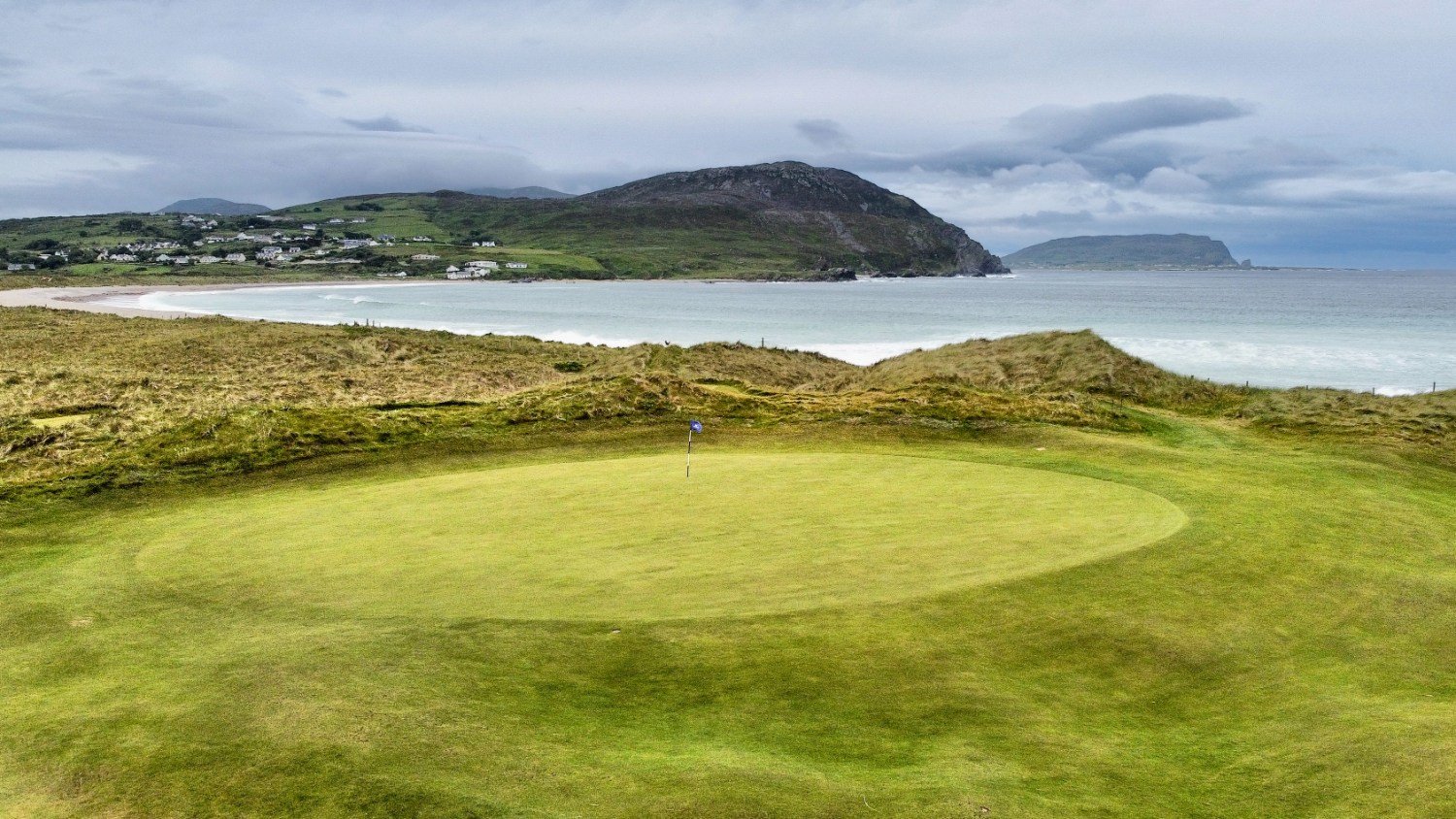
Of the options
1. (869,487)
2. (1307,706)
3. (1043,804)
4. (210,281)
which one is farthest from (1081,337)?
(210,281)

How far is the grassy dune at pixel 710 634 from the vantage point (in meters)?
7.96

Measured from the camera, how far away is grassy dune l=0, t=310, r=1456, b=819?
7.96 meters

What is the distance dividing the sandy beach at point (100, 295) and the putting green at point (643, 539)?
59.4 metres

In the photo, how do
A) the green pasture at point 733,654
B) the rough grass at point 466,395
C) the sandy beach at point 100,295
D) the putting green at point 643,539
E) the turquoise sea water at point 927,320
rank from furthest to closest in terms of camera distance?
the sandy beach at point 100,295
the turquoise sea water at point 927,320
the rough grass at point 466,395
the putting green at point 643,539
the green pasture at point 733,654

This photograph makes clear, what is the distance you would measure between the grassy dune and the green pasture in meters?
0.04

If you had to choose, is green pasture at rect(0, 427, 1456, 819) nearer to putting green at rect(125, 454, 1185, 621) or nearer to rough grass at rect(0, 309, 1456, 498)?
putting green at rect(125, 454, 1185, 621)

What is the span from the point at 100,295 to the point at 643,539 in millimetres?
120294

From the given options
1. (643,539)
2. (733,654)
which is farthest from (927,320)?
(733,654)

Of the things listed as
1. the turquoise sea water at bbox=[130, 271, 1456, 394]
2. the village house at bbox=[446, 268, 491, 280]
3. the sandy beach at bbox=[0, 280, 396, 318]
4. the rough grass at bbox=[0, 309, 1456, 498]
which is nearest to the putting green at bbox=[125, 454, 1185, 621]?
the rough grass at bbox=[0, 309, 1456, 498]

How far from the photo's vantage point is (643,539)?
519 inches

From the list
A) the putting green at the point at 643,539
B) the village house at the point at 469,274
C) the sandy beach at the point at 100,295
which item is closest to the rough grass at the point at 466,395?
the putting green at the point at 643,539

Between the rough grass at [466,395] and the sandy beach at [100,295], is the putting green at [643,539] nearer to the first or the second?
the rough grass at [466,395]

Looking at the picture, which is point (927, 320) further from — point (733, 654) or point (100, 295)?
point (733, 654)

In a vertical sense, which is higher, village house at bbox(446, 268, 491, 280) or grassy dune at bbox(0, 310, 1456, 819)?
village house at bbox(446, 268, 491, 280)
